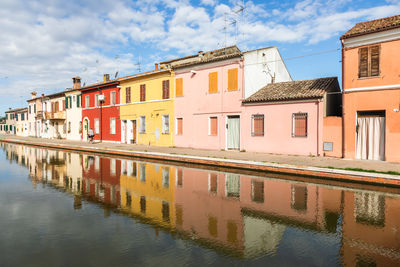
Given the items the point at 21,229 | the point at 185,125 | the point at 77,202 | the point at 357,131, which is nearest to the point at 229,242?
the point at 21,229

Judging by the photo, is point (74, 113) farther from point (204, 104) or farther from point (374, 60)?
point (374, 60)

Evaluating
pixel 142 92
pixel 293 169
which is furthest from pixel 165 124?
pixel 293 169

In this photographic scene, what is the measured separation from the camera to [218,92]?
63.1 feet

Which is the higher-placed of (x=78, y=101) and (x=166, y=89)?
(x=78, y=101)

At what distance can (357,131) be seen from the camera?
534 inches

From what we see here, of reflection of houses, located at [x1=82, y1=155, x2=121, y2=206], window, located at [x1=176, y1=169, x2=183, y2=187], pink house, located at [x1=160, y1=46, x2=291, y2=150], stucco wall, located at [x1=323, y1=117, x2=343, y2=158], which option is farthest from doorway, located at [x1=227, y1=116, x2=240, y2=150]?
reflection of houses, located at [x1=82, y1=155, x2=121, y2=206]

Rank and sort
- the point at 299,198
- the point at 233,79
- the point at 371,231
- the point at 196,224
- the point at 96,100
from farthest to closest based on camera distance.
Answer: the point at 96,100 → the point at 233,79 → the point at 299,198 → the point at 196,224 → the point at 371,231

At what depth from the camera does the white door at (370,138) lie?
12.9m

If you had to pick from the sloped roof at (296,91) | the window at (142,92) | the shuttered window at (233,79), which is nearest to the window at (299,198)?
the sloped roof at (296,91)

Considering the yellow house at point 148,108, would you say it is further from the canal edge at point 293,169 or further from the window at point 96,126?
the canal edge at point 293,169

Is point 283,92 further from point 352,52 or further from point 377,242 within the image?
A: point 377,242

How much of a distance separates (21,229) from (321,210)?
6190 millimetres

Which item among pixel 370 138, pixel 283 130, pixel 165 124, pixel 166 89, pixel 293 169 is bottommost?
pixel 293 169

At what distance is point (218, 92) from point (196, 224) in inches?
591
